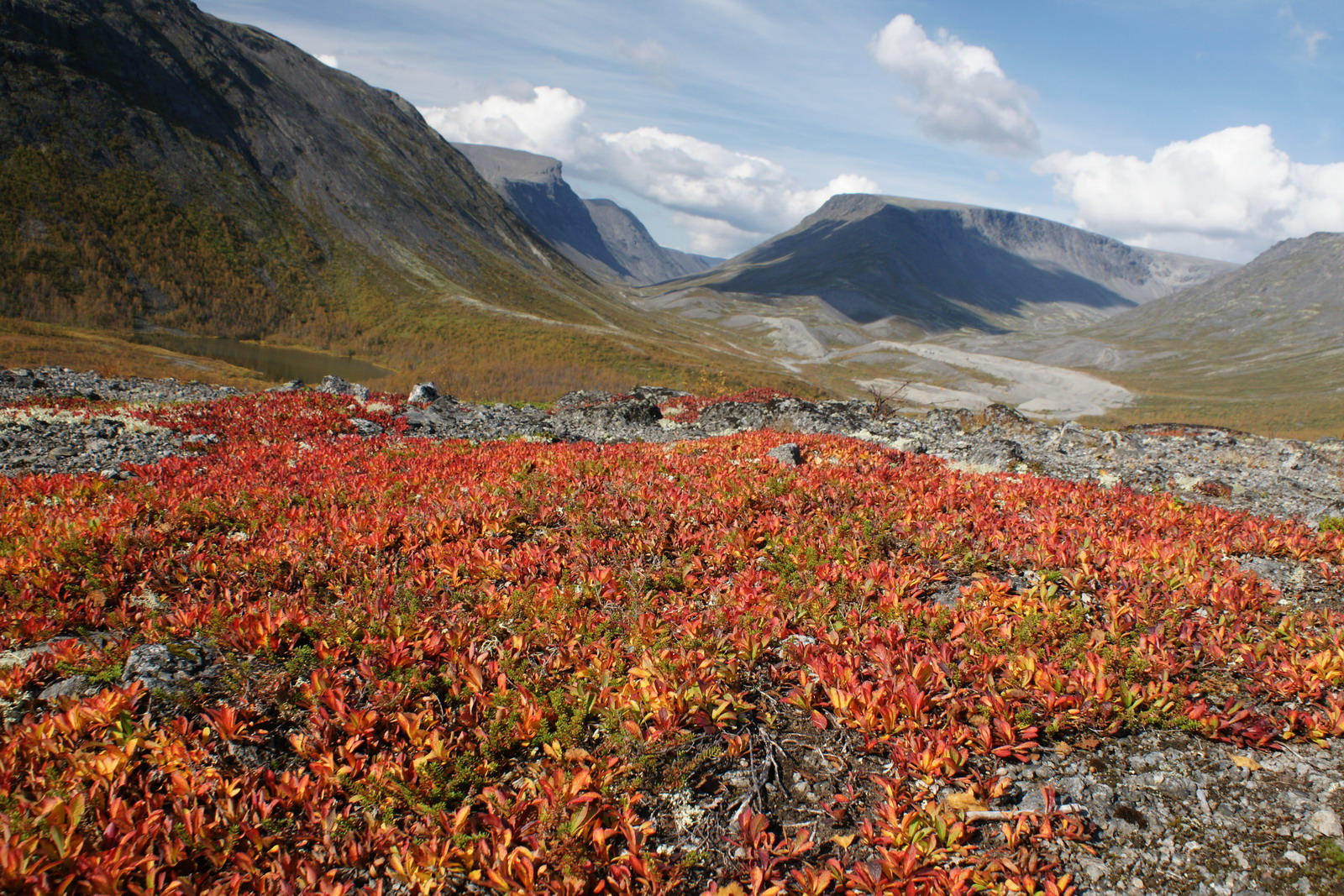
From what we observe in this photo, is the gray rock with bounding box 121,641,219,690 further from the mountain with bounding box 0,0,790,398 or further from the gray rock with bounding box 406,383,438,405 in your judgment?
the mountain with bounding box 0,0,790,398

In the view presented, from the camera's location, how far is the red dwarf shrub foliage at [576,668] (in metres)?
3.67

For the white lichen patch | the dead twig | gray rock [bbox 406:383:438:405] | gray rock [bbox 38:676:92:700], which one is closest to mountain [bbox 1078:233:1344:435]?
gray rock [bbox 406:383:438:405]

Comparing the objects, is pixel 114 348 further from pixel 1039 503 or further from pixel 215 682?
pixel 1039 503

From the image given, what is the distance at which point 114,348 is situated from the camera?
160ft

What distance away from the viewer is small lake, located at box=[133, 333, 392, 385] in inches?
2201

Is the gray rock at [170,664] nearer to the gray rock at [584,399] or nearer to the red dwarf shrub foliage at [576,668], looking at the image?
the red dwarf shrub foliage at [576,668]

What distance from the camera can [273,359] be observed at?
211 ft

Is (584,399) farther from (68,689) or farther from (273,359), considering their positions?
Answer: (273,359)

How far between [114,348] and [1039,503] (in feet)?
212

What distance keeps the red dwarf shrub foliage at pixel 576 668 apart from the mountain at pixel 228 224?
4080cm

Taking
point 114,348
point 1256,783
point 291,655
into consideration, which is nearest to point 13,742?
point 291,655

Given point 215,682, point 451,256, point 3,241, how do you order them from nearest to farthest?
point 215,682, point 3,241, point 451,256

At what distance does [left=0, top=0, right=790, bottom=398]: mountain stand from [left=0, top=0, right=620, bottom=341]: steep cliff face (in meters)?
0.27

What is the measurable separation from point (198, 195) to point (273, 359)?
39878 mm
